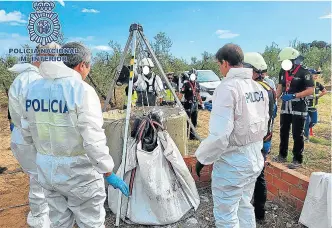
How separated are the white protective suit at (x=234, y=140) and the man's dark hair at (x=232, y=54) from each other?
8cm

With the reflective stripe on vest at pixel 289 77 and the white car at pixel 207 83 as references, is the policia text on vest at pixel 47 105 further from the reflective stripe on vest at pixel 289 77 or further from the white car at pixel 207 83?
the white car at pixel 207 83

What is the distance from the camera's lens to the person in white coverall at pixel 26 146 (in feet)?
9.83

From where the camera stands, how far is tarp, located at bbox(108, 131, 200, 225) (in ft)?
10.4

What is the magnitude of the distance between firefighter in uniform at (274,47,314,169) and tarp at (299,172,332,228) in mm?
1899

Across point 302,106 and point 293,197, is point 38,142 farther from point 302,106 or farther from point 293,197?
point 302,106

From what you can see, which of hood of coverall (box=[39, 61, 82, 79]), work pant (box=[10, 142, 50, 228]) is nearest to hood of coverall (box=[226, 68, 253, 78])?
hood of coverall (box=[39, 61, 82, 79])

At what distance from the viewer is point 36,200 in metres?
3.21

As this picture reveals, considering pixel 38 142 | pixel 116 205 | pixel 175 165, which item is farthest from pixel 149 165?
pixel 38 142

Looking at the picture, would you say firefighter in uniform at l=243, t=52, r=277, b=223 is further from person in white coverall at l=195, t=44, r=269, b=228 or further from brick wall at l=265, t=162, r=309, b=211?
person in white coverall at l=195, t=44, r=269, b=228

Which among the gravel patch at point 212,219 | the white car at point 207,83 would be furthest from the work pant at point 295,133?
the white car at point 207,83

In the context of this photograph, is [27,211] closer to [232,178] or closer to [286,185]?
[232,178]

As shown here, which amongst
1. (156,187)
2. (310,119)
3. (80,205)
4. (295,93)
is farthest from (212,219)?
(310,119)

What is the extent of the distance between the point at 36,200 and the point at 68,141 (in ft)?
4.72

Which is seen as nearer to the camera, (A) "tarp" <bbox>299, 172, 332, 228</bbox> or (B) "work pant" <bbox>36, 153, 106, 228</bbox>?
(B) "work pant" <bbox>36, 153, 106, 228</bbox>
